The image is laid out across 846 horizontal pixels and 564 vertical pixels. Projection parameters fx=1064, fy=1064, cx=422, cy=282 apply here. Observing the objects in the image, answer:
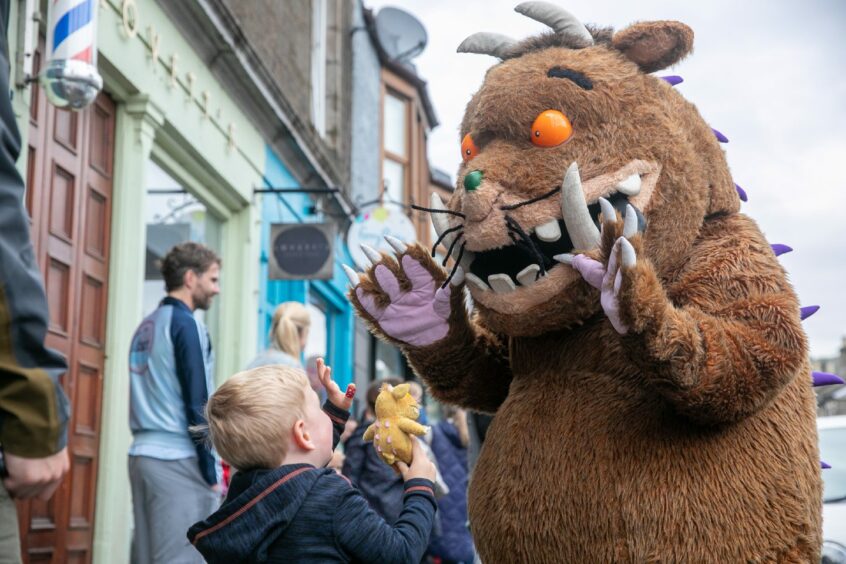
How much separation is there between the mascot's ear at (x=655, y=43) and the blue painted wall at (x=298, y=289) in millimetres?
7397

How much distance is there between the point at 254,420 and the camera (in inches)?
109

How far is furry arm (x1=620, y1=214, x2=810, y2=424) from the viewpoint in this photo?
8.39ft

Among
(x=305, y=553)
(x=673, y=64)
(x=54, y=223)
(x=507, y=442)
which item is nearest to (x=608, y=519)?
(x=507, y=442)

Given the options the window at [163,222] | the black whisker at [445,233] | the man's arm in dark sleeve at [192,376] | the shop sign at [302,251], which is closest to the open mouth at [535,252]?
the black whisker at [445,233]

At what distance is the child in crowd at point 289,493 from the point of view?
2650 mm

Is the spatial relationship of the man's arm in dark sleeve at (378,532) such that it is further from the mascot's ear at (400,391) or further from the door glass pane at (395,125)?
the door glass pane at (395,125)

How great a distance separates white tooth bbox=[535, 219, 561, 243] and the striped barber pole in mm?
2961

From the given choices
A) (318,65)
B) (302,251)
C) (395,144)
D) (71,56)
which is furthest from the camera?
(395,144)

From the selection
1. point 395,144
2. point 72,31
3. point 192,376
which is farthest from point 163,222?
point 395,144

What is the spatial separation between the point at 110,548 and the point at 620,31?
4.59m

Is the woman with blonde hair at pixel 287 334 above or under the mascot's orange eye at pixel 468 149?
under

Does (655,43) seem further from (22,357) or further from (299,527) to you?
(22,357)

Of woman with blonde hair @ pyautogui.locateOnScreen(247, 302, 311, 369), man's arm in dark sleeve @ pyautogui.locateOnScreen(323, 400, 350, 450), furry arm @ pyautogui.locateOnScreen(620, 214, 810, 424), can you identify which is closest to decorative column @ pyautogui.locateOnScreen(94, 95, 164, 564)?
woman with blonde hair @ pyautogui.locateOnScreen(247, 302, 311, 369)

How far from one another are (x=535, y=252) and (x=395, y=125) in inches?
621
